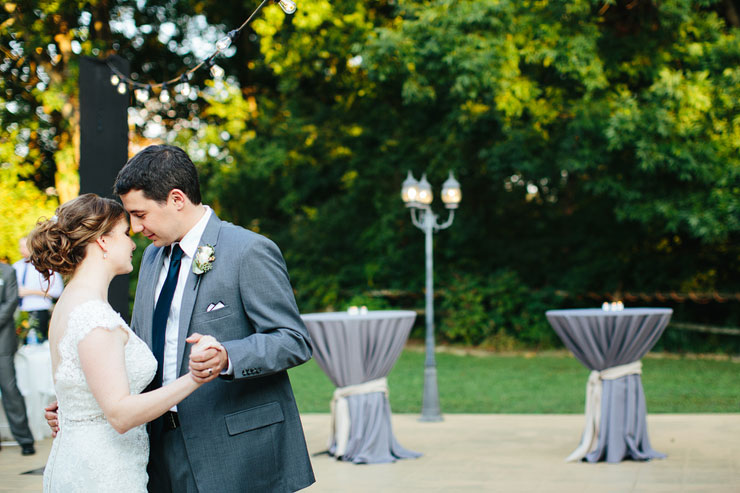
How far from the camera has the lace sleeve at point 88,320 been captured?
2221mm

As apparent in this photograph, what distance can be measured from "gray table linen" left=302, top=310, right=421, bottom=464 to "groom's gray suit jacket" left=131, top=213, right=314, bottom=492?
14.5 feet

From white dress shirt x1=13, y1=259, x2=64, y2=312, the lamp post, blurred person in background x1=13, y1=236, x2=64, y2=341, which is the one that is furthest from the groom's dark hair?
the lamp post

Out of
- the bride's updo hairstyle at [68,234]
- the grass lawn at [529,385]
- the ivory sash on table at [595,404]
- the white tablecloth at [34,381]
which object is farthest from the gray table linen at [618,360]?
the bride's updo hairstyle at [68,234]

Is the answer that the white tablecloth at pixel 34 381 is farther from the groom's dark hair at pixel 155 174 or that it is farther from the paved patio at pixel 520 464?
the groom's dark hair at pixel 155 174

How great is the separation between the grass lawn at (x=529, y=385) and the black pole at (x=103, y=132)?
5819 mm

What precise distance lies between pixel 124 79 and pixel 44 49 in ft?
51.0

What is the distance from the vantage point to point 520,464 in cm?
668

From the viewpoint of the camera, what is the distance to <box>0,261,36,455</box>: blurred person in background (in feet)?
23.5

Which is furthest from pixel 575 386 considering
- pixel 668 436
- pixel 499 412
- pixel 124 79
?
pixel 124 79

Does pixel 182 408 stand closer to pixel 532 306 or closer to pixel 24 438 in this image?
pixel 24 438

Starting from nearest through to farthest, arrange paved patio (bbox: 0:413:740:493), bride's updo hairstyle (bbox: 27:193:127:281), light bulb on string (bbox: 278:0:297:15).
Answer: bride's updo hairstyle (bbox: 27:193:127:281)
light bulb on string (bbox: 278:0:297:15)
paved patio (bbox: 0:413:740:493)

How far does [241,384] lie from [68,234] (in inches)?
27.2

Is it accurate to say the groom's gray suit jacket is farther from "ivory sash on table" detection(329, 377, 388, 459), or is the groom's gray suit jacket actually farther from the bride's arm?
"ivory sash on table" detection(329, 377, 388, 459)

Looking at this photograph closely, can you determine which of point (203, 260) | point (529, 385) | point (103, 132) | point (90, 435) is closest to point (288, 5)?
point (103, 132)
